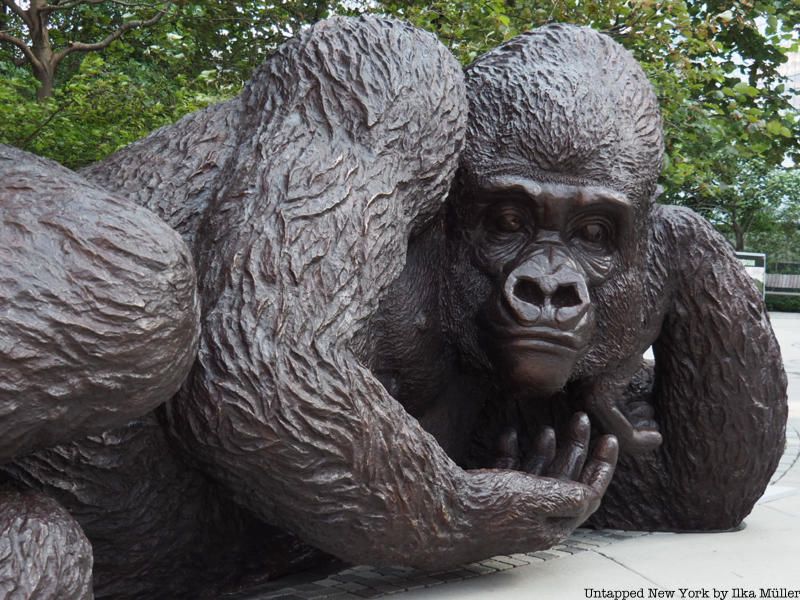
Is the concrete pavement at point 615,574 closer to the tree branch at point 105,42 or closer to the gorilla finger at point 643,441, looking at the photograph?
the gorilla finger at point 643,441

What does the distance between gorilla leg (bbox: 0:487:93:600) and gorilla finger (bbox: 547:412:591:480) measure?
4.57 ft

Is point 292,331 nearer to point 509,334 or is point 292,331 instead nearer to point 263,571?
point 509,334

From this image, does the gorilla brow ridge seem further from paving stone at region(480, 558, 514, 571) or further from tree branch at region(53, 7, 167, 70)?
tree branch at region(53, 7, 167, 70)

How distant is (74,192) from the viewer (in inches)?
70.9

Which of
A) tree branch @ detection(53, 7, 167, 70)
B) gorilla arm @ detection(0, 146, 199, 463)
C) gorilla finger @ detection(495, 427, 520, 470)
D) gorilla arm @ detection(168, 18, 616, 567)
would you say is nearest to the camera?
gorilla arm @ detection(0, 146, 199, 463)

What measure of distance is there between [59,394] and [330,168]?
2.77 ft

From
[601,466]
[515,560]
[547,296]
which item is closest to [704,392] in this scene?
[601,466]

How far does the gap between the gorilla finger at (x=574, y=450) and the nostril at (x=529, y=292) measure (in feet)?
1.48

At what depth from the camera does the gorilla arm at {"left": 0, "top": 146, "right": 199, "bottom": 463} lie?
1643 mm

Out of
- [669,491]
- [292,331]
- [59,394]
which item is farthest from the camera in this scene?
[669,491]

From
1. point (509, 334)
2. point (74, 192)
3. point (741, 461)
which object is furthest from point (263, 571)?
point (741, 461)

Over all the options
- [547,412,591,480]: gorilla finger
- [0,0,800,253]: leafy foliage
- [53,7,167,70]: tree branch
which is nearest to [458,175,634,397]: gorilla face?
[547,412,591,480]: gorilla finger

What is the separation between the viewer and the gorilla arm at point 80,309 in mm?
1643

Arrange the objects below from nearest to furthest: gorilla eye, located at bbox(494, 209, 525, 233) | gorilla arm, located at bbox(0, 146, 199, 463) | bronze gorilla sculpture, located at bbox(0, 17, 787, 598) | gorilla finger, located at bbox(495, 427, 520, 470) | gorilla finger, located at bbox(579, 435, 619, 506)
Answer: gorilla arm, located at bbox(0, 146, 199, 463) < bronze gorilla sculpture, located at bbox(0, 17, 787, 598) < gorilla eye, located at bbox(494, 209, 525, 233) < gorilla finger, located at bbox(579, 435, 619, 506) < gorilla finger, located at bbox(495, 427, 520, 470)
